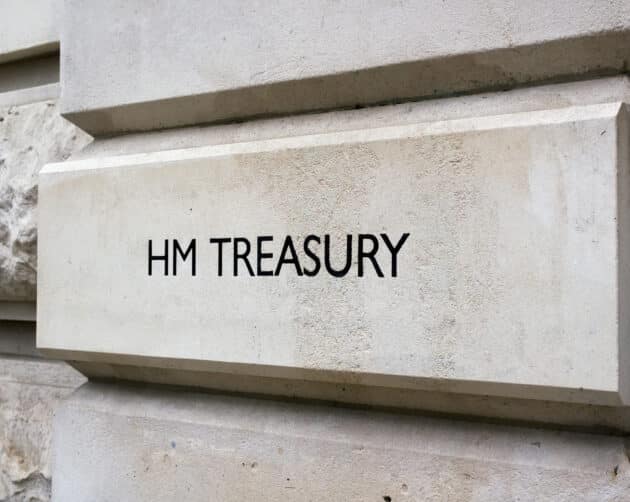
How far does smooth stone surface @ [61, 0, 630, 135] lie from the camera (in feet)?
6.10

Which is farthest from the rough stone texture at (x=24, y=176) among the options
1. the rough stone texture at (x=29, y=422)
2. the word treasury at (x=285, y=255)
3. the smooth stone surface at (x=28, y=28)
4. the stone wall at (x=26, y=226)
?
the word treasury at (x=285, y=255)

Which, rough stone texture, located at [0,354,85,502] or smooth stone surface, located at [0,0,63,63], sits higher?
smooth stone surface, located at [0,0,63,63]

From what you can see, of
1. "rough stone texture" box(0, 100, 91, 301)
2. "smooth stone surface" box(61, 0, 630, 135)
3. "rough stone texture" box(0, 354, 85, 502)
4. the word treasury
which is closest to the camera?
"smooth stone surface" box(61, 0, 630, 135)

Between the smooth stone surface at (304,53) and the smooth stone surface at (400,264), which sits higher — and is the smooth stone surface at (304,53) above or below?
above

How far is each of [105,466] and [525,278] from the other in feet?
5.15

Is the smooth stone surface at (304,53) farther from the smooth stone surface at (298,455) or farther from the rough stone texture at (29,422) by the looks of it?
the rough stone texture at (29,422)

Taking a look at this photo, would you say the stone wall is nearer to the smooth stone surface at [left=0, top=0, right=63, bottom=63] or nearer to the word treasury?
the smooth stone surface at [left=0, top=0, right=63, bottom=63]

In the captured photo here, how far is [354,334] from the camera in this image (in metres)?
2.07

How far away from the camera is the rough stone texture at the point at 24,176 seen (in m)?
2.99

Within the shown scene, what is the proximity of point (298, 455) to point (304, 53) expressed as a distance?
3.67 ft

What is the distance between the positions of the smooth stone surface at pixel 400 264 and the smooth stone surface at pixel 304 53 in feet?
0.46

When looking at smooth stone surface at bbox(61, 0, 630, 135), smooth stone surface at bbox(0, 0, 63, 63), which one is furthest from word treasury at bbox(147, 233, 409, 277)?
smooth stone surface at bbox(0, 0, 63, 63)

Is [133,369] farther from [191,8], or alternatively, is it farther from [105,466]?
[191,8]

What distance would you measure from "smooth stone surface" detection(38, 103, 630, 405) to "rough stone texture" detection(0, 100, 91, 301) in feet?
1.17
